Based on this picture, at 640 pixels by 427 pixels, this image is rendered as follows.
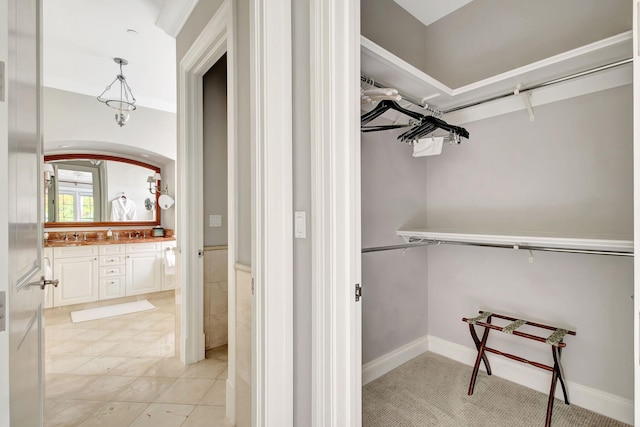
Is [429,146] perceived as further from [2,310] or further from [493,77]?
[2,310]

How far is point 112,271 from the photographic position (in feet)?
14.0

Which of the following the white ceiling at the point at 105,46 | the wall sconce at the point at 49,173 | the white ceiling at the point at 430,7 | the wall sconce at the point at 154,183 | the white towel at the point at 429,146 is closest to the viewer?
the white towel at the point at 429,146

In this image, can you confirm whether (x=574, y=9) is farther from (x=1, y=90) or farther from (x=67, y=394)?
(x=67, y=394)

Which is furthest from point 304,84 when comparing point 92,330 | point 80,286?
point 80,286

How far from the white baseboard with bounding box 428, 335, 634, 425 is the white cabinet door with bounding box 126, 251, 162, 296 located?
3.79 metres

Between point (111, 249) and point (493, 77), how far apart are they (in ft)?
15.1

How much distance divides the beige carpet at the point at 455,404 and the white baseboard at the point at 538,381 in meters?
0.04

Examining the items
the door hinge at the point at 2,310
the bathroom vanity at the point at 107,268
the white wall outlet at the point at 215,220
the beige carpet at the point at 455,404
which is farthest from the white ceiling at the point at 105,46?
the beige carpet at the point at 455,404

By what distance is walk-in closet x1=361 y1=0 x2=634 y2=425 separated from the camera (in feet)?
5.62

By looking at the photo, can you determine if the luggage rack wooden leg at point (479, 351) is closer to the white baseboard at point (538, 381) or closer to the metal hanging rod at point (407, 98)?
the white baseboard at point (538, 381)

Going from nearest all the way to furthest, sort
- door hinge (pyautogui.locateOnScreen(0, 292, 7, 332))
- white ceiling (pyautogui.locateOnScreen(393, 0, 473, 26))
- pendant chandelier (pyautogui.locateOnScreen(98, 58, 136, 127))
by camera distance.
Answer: door hinge (pyautogui.locateOnScreen(0, 292, 7, 332)) < white ceiling (pyautogui.locateOnScreen(393, 0, 473, 26)) < pendant chandelier (pyautogui.locateOnScreen(98, 58, 136, 127))

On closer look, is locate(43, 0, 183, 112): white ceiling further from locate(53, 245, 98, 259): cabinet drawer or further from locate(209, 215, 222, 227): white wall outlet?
locate(53, 245, 98, 259): cabinet drawer

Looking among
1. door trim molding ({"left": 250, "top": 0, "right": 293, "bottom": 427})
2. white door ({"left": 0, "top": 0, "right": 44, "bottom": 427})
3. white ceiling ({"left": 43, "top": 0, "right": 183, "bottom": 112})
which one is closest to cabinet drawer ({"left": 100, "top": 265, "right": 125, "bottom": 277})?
white ceiling ({"left": 43, "top": 0, "right": 183, "bottom": 112})

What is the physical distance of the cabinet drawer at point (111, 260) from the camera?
4209 millimetres
